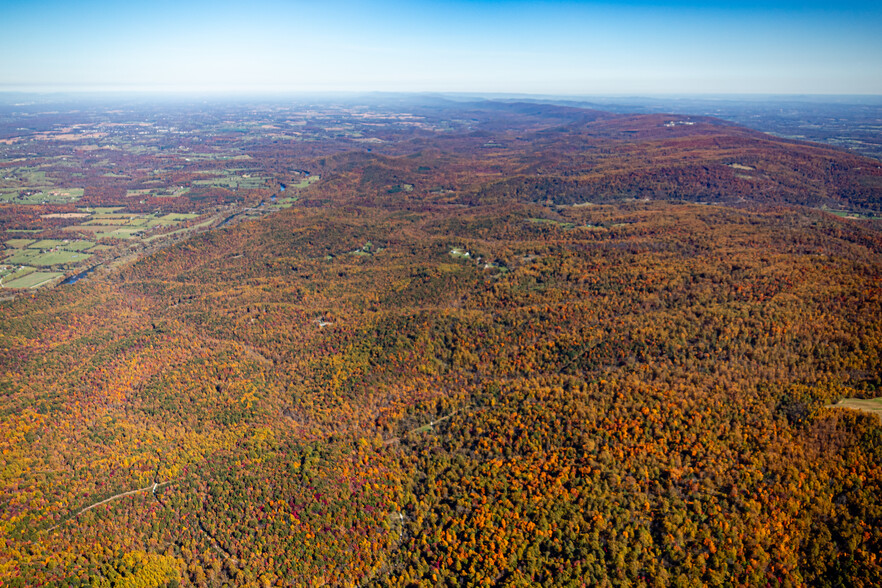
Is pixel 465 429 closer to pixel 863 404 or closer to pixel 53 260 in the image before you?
pixel 863 404

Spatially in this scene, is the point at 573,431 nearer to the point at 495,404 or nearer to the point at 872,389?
the point at 495,404

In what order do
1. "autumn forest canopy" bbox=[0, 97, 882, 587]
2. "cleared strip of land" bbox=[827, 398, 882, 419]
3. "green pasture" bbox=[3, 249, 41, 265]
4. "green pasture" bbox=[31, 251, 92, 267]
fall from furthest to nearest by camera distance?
"green pasture" bbox=[31, 251, 92, 267], "green pasture" bbox=[3, 249, 41, 265], "cleared strip of land" bbox=[827, 398, 882, 419], "autumn forest canopy" bbox=[0, 97, 882, 587]

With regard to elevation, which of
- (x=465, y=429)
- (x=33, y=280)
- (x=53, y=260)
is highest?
(x=53, y=260)

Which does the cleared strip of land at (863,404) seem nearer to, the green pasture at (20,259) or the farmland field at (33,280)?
the farmland field at (33,280)

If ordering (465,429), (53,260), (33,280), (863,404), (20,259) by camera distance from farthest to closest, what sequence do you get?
(53,260) < (20,259) < (33,280) < (465,429) < (863,404)

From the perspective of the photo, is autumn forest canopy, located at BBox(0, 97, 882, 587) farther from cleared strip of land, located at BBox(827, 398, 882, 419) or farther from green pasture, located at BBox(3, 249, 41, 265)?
green pasture, located at BBox(3, 249, 41, 265)

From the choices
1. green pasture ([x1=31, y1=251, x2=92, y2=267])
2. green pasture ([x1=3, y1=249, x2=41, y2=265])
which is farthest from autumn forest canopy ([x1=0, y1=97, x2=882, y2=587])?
green pasture ([x1=3, y1=249, x2=41, y2=265])

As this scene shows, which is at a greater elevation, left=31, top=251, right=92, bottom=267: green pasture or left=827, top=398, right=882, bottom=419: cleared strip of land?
left=31, top=251, right=92, bottom=267: green pasture

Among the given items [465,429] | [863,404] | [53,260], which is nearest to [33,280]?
[53,260]

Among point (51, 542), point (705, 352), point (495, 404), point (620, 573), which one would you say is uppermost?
point (705, 352)

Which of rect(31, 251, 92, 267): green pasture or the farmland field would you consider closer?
the farmland field

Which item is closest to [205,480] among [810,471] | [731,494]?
[731,494]
